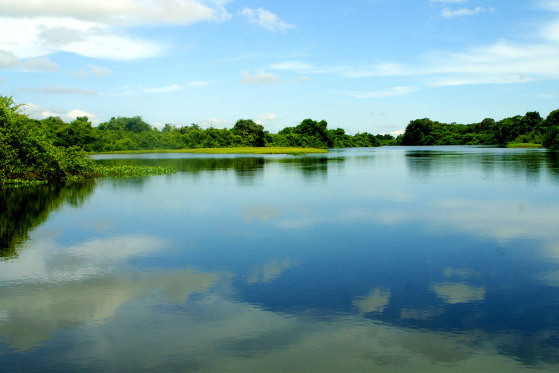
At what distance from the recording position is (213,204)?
22969 mm

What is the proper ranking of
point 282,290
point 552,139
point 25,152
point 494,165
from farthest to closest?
point 552,139 < point 494,165 < point 25,152 < point 282,290

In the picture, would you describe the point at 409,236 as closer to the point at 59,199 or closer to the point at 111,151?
the point at 59,199

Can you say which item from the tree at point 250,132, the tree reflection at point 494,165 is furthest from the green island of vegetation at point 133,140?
the tree reflection at point 494,165

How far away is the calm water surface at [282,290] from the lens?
7051mm

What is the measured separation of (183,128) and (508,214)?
464 feet

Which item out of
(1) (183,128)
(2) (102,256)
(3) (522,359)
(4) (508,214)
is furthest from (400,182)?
(1) (183,128)

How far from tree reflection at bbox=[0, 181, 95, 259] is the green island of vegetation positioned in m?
2.74

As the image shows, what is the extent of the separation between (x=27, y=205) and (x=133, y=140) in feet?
Result: 358


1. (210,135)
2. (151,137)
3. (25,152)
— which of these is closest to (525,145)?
(210,135)

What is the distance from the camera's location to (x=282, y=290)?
9.84 meters

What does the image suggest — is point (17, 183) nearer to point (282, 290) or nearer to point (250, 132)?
point (282, 290)

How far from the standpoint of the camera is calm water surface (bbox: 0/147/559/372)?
7051mm

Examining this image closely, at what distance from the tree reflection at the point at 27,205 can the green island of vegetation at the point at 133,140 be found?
8.98 ft

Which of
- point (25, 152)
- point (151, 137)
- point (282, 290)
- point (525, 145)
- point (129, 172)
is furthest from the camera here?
point (525, 145)
